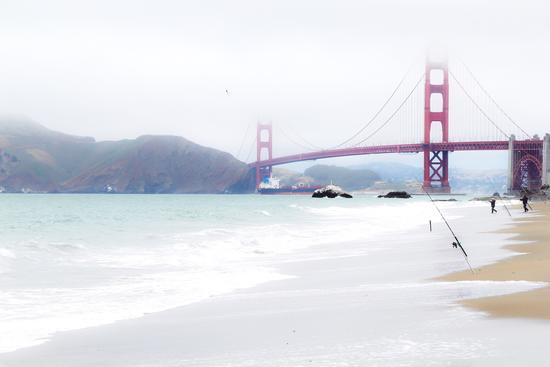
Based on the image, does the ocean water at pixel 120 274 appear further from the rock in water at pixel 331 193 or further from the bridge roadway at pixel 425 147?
the rock in water at pixel 331 193

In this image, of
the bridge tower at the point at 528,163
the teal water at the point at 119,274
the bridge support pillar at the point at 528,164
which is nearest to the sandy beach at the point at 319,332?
the teal water at the point at 119,274

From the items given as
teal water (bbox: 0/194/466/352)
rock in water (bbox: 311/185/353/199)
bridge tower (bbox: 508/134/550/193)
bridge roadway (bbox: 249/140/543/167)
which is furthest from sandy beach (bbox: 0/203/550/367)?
rock in water (bbox: 311/185/353/199)

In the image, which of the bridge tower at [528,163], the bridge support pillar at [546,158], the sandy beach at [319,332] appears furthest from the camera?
the bridge tower at [528,163]

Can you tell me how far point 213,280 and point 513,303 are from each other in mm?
4866

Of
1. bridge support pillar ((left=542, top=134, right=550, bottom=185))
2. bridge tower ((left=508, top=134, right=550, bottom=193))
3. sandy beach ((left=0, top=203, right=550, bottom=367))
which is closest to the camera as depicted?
sandy beach ((left=0, top=203, right=550, bottom=367))

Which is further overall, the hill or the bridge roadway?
the hill

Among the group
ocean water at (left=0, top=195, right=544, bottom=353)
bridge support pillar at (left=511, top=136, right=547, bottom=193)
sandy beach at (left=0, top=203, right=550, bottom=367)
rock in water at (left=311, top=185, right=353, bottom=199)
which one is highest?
bridge support pillar at (left=511, top=136, right=547, bottom=193)

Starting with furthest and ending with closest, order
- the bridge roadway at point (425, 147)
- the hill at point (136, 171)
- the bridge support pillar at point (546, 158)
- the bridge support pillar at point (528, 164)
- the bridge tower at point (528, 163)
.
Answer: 1. the hill at point (136, 171)
2. the bridge support pillar at point (528, 164)
3. the bridge tower at point (528, 163)
4. the bridge roadway at point (425, 147)
5. the bridge support pillar at point (546, 158)

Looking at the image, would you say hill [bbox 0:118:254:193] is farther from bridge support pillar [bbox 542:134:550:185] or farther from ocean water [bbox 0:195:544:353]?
ocean water [bbox 0:195:544:353]

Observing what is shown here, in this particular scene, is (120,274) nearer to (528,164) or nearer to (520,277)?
(520,277)

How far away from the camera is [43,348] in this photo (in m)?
5.96

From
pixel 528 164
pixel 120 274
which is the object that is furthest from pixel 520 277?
pixel 528 164

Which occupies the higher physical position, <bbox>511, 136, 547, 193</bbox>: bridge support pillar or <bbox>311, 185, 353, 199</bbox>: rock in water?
<bbox>511, 136, 547, 193</bbox>: bridge support pillar

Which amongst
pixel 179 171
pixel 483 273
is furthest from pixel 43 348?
pixel 179 171
